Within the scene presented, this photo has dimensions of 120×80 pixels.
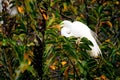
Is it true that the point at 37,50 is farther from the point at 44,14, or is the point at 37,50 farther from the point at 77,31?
the point at 77,31

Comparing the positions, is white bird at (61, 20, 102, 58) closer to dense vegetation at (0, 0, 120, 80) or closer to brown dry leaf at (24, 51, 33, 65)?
dense vegetation at (0, 0, 120, 80)

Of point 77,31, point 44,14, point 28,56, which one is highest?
point 44,14

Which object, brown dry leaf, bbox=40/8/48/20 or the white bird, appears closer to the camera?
brown dry leaf, bbox=40/8/48/20

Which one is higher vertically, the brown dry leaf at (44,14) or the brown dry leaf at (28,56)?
the brown dry leaf at (44,14)

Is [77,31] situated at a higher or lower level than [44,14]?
lower

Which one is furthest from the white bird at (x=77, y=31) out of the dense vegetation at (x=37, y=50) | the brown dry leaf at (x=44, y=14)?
the brown dry leaf at (x=44, y=14)

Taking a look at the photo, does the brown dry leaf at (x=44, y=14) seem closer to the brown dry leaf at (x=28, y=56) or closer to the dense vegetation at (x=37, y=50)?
the dense vegetation at (x=37, y=50)

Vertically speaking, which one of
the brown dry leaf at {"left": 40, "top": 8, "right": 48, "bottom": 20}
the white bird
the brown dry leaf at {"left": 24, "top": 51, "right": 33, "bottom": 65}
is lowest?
the white bird

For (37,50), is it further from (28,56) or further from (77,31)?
(77,31)

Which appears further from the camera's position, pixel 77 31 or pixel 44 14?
Result: pixel 77 31

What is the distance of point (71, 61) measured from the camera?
1.76 meters

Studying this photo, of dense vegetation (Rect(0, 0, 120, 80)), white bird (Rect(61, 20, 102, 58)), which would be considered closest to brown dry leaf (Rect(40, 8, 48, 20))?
dense vegetation (Rect(0, 0, 120, 80))

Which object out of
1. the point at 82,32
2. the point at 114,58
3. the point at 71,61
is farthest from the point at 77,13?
the point at 71,61

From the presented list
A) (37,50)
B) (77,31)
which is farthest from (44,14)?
(77,31)
